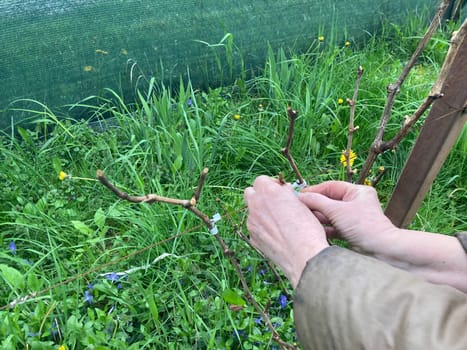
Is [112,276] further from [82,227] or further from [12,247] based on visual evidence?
[12,247]

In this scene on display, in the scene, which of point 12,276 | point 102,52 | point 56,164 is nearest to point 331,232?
point 12,276

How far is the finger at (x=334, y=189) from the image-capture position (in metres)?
1.12

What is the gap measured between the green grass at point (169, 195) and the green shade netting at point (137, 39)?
13 cm

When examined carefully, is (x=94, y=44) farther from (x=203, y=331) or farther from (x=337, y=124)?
(x=203, y=331)

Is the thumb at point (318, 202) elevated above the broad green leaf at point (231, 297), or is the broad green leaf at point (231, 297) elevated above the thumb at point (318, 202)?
the thumb at point (318, 202)

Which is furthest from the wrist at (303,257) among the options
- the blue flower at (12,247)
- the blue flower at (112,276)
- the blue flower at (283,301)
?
the blue flower at (12,247)

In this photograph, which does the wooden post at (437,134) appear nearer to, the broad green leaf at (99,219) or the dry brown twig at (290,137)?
the dry brown twig at (290,137)

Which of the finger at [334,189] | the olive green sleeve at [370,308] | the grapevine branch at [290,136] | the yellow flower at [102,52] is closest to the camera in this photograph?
the olive green sleeve at [370,308]

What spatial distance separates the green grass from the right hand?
47cm

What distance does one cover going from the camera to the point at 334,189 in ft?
3.76

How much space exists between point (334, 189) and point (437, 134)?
320 millimetres

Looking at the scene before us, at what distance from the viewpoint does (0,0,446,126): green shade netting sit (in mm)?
2113

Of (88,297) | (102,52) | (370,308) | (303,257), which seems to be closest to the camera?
(370,308)

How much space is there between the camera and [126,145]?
2139mm
